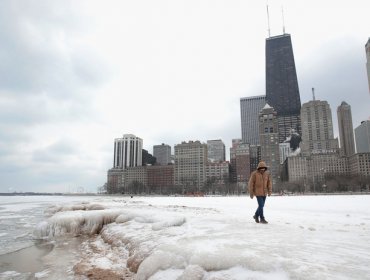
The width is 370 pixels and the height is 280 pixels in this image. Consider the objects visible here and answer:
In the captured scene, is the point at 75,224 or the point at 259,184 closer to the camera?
the point at 259,184

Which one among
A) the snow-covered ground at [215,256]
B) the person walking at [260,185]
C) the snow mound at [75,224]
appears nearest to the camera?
the snow-covered ground at [215,256]

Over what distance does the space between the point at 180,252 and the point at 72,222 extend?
1398 centimetres

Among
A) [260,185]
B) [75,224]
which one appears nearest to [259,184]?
[260,185]

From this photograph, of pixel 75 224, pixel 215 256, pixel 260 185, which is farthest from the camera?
pixel 75 224

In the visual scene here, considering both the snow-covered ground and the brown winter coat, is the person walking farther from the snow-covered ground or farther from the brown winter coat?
the snow-covered ground

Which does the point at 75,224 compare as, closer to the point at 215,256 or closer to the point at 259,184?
the point at 259,184

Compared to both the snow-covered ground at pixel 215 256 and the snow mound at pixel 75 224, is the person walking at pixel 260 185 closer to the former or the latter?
the snow-covered ground at pixel 215 256

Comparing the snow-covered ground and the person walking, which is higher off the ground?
the person walking

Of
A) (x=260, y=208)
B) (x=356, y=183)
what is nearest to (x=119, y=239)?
(x=260, y=208)

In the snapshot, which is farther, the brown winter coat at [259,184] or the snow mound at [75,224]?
the snow mound at [75,224]

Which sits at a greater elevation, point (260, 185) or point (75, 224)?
Answer: point (260, 185)

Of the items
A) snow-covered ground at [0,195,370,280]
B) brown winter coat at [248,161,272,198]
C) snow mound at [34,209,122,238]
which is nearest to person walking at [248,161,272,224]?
brown winter coat at [248,161,272,198]

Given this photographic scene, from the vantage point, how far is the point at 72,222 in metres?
19.4

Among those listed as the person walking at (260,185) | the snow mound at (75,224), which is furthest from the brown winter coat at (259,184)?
the snow mound at (75,224)
